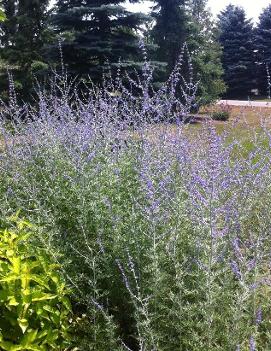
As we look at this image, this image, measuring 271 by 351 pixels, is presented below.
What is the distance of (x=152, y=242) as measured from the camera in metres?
2.69

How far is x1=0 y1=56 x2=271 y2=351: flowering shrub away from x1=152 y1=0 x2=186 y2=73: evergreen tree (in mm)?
16061

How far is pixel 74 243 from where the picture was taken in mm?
3146

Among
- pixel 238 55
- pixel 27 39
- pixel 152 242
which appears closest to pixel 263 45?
pixel 238 55

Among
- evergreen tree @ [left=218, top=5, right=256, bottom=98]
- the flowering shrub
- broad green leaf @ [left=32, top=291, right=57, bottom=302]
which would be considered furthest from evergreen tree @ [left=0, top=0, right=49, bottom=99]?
evergreen tree @ [left=218, top=5, right=256, bottom=98]

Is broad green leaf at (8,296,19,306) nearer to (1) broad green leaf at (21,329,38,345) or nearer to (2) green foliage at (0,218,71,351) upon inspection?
(2) green foliage at (0,218,71,351)

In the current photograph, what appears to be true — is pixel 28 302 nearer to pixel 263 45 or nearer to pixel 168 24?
pixel 168 24

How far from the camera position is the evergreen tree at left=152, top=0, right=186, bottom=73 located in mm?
18797

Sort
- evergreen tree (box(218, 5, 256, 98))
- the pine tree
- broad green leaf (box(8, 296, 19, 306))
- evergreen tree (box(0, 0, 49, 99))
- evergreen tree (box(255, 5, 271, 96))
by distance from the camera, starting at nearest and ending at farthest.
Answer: broad green leaf (box(8, 296, 19, 306))
the pine tree
evergreen tree (box(0, 0, 49, 99))
evergreen tree (box(218, 5, 256, 98))
evergreen tree (box(255, 5, 271, 96))

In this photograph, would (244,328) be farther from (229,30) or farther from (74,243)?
(229,30)

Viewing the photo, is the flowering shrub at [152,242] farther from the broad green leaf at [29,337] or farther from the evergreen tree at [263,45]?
the evergreen tree at [263,45]

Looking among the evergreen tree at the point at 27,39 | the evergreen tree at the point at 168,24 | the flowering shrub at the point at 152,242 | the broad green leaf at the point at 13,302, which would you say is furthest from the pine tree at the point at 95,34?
the broad green leaf at the point at 13,302

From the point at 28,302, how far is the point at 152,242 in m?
0.78

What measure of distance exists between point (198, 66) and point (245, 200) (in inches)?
642

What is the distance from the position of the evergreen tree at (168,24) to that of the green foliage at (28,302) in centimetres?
1717
